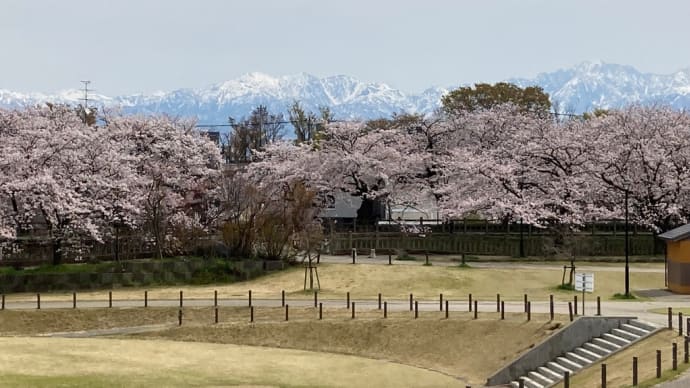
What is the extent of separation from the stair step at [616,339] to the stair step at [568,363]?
170 centimetres

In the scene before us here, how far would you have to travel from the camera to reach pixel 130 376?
2583cm

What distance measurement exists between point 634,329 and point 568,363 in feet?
9.06

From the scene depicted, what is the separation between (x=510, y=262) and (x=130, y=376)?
33.0 metres

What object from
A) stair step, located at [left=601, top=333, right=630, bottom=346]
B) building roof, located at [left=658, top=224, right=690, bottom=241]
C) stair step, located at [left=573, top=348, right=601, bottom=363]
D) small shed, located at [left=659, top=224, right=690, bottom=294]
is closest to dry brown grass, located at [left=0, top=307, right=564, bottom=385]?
stair step, located at [left=573, top=348, right=601, bottom=363]

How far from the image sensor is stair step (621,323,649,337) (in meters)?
28.1

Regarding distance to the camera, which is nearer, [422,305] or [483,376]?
[483,376]

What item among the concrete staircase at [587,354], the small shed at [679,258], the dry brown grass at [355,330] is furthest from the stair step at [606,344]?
the small shed at [679,258]

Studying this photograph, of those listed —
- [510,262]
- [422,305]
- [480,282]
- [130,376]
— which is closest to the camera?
[130,376]

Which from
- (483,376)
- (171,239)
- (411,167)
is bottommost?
(483,376)

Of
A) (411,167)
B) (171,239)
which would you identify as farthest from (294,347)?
(411,167)

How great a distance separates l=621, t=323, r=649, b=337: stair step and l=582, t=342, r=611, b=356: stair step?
131cm

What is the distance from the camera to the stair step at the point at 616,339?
27969 mm

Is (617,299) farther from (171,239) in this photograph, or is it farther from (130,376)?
(171,239)

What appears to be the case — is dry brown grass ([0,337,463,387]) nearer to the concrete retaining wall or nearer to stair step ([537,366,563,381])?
the concrete retaining wall
